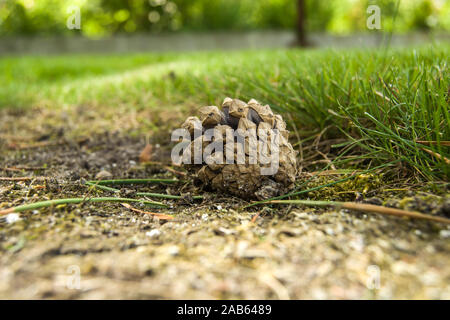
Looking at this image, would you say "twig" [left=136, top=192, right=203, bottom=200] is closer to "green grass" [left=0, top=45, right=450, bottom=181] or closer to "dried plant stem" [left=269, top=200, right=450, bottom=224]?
"dried plant stem" [left=269, top=200, right=450, bottom=224]

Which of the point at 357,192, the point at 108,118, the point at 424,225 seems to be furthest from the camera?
the point at 108,118

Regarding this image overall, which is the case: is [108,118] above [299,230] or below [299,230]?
above

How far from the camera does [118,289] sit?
2.63 feet

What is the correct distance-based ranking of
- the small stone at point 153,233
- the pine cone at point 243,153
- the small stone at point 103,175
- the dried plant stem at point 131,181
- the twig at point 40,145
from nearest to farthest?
the small stone at point 153,233, the pine cone at point 243,153, the dried plant stem at point 131,181, the small stone at point 103,175, the twig at point 40,145

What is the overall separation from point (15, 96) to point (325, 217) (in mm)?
3443

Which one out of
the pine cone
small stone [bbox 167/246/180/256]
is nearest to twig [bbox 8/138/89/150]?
the pine cone

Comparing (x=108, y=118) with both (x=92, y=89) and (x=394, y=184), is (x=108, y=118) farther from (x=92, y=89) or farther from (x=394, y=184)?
(x=394, y=184)

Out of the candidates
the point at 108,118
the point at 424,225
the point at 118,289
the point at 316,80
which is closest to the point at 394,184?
the point at 424,225

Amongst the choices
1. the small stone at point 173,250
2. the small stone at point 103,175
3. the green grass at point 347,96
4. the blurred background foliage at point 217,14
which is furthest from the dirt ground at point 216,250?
the blurred background foliage at point 217,14

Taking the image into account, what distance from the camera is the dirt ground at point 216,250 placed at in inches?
31.6

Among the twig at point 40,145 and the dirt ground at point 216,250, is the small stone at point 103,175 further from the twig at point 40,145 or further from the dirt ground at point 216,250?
the twig at point 40,145

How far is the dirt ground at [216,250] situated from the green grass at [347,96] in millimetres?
244

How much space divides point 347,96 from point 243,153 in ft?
2.30
